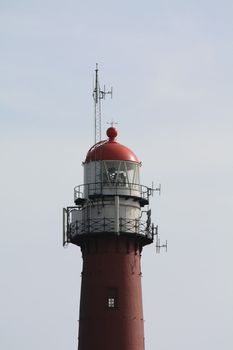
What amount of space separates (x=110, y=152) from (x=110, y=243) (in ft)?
17.5

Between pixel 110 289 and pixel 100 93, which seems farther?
pixel 100 93

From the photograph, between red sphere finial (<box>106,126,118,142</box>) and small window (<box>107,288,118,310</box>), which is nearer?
small window (<box>107,288,118,310</box>)

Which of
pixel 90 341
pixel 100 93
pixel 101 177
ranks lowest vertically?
pixel 90 341

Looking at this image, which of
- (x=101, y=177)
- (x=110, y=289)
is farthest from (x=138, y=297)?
(x=101, y=177)

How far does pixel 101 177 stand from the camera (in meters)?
62.2

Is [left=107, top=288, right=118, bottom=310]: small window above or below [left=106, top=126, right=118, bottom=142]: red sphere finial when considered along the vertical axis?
below

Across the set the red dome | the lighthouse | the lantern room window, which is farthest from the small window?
the red dome

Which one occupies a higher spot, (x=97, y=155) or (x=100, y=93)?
(x=100, y=93)

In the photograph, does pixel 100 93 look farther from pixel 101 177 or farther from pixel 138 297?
pixel 138 297

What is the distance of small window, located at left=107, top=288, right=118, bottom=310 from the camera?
2379 inches

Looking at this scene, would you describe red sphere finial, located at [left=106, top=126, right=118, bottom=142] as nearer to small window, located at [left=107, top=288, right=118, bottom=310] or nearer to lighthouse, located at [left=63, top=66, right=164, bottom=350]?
lighthouse, located at [left=63, top=66, right=164, bottom=350]

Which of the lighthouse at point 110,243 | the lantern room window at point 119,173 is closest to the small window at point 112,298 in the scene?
the lighthouse at point 110,243

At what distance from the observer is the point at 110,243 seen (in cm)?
6116

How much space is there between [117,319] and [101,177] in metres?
8.11
